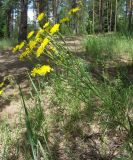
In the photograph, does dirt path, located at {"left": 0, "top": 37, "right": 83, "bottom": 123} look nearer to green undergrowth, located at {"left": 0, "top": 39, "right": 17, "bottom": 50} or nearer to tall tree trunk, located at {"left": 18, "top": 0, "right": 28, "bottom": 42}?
green undergrowth, located at {"left": 0, "top": 39, "right": 17, "bottom": 50}

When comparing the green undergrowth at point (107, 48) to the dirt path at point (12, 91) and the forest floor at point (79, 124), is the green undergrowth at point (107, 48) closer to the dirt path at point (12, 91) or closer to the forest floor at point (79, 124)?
the forest floor at point (79, 124)

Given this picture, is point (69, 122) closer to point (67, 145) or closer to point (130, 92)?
point (67, 145)

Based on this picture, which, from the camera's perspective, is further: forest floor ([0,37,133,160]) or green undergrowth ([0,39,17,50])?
green undergrowth ([0,39,17,50])

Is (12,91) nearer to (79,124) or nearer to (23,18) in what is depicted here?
(79,124)

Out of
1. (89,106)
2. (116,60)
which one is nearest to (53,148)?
(89,106)

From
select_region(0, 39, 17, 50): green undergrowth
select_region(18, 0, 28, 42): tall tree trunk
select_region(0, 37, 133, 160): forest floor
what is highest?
select_region(18, 0, 28, 42): tall tree trunk

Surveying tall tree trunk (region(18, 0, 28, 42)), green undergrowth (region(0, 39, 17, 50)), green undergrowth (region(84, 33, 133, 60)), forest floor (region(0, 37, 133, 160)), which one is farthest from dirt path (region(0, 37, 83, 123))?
tall tree trunk (region(18, 0, 28, 42))


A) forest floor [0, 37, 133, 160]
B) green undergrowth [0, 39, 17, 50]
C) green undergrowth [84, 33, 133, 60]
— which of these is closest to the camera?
forest floor [0, 37, 133, 160]

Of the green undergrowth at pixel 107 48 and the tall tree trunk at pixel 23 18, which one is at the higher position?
the tall tree trunk at pixel 23 18

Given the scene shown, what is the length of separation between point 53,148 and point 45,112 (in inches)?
27.5

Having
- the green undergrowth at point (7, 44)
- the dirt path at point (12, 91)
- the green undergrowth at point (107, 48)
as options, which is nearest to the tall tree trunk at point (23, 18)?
the green undergrowth at point (7, 44)

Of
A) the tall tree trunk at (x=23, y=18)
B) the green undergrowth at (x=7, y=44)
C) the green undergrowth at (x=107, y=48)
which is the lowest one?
the green undergrowth at (x=7, y=44)

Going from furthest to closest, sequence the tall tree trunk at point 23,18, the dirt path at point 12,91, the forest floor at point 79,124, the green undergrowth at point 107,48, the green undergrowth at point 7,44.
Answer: the tall tree trunk at point 23,18, the green undergrowth at point 7,44, the green undergrowth at point 107,48, the dirt path at point 12,91, the forest floor at point 79,124

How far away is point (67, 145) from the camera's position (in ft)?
12.3
